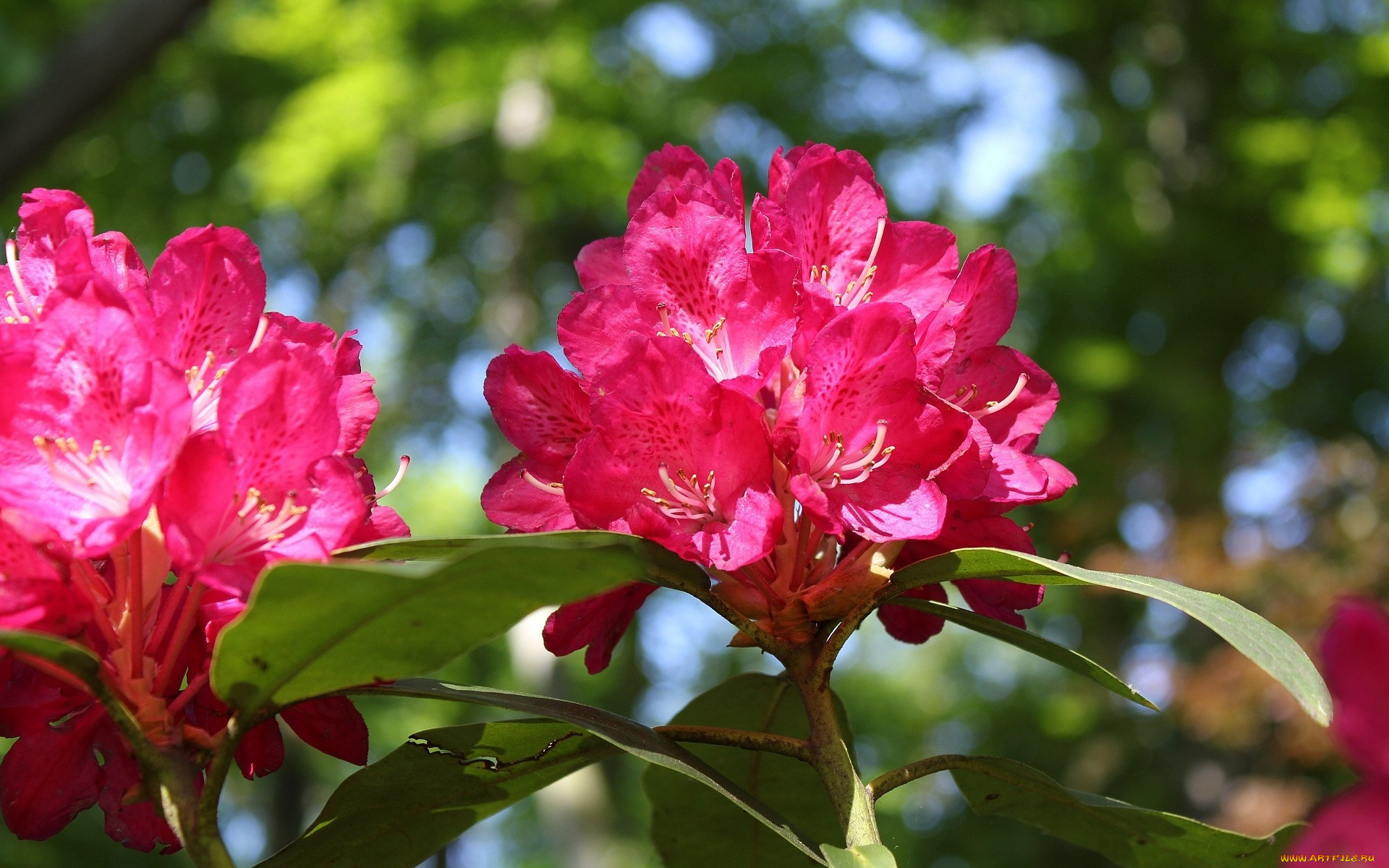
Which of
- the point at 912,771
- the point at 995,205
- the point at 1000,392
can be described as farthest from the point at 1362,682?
the point at 995,205

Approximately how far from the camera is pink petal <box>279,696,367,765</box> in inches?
36.3

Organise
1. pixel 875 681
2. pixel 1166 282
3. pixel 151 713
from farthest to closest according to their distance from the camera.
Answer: pixel 875 681
pixel 1166 282
pixel 151 713

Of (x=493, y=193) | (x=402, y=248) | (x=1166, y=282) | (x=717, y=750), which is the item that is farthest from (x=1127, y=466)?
(x=717, y=750)

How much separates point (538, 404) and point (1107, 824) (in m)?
0.54

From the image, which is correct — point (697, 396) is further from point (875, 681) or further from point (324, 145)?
point (875, 681)

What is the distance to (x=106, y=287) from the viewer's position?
0.82m

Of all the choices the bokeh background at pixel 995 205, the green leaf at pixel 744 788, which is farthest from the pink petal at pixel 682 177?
the bokeh background at pixel 995 205

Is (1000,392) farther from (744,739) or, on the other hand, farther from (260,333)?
(260,333)

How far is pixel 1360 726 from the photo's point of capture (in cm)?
45

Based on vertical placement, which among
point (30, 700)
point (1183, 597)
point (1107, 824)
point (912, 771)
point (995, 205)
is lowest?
point (995, 205)

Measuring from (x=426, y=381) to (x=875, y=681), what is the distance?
22.8 ft

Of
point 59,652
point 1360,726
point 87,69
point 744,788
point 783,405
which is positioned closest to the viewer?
point 1360,726

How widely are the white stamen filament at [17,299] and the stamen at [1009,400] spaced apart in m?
0.69

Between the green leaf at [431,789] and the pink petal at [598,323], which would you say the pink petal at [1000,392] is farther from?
the green leaf at [431,789]
